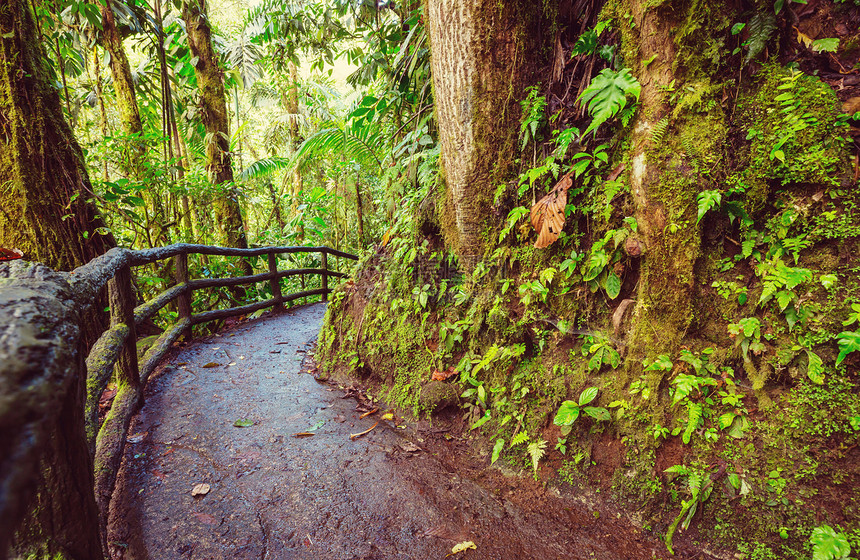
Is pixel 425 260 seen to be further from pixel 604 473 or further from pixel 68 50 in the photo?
pixel 68 50

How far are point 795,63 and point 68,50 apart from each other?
27.9 ft

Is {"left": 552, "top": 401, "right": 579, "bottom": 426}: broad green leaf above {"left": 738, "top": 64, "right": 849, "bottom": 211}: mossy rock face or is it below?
below

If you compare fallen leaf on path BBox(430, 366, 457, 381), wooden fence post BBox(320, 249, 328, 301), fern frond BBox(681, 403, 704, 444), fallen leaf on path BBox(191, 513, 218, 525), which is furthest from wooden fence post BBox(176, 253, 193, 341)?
fern frond BBox(681, 403, 704, 444)

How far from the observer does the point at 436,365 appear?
320cm

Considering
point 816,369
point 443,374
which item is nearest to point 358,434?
point 443,374

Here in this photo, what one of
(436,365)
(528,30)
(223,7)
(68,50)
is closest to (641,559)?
(436,365)

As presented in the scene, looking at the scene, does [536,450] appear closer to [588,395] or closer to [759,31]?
[588,395]

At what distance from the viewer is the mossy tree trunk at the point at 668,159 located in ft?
7.11

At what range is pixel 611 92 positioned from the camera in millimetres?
2250

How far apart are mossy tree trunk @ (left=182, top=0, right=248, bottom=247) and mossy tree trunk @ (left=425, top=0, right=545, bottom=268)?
18.0 ft

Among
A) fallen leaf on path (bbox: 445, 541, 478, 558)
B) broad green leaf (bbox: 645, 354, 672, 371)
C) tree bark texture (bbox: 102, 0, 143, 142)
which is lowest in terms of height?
fallen leaf on path (bbox: 445, 541, 478, 558)

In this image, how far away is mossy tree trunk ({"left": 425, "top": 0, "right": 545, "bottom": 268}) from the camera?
284 centimetres

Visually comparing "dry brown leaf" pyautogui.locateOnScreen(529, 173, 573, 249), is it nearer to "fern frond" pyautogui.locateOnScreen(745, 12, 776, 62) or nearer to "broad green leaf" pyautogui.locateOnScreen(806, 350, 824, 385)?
"fern frond" pyautogui.locateOnScreen(745, 12, 776, 62)

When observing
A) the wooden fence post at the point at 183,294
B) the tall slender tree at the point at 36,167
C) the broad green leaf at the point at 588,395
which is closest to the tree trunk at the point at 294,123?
the wooden fence post at the point at 183,294
